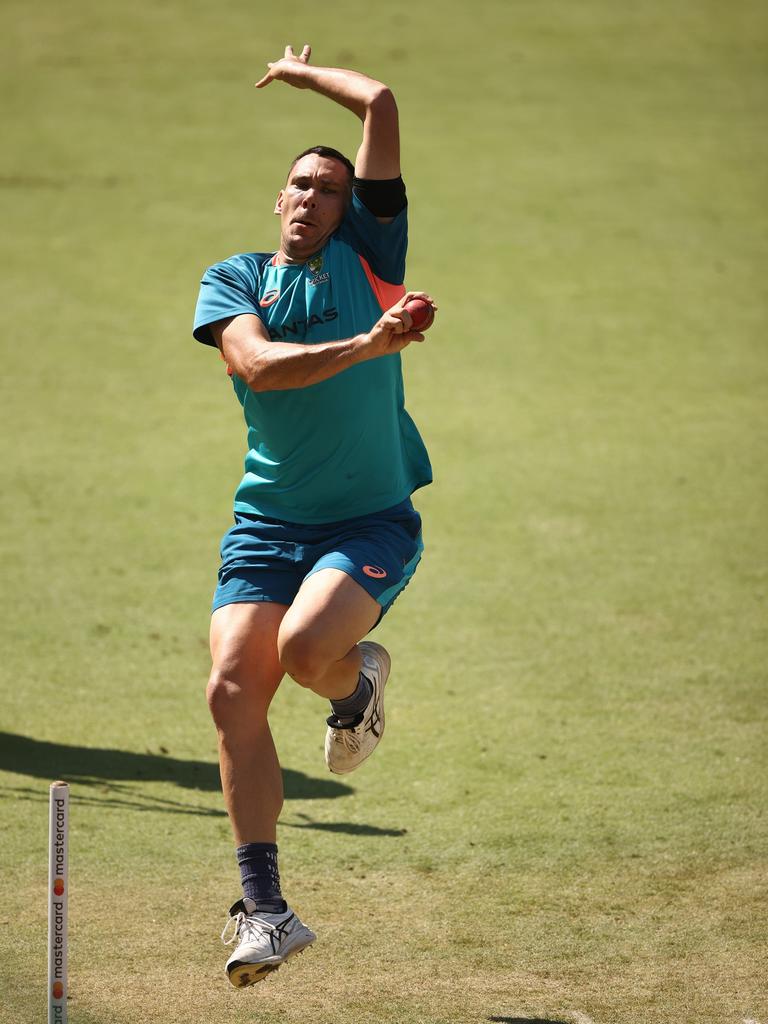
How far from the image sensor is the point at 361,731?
5.05 meters

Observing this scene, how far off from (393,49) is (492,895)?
15802 mm

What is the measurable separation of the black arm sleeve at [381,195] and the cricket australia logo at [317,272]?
0.26 meters

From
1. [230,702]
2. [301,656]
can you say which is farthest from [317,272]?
[230,702]

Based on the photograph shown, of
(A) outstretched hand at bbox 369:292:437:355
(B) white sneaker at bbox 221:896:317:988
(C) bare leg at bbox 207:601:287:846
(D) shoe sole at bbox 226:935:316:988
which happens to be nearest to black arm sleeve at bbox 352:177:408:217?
(A) outstretched hand at bbox 369:292:437:355

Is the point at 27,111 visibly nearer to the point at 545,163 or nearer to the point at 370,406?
the point at 545,163

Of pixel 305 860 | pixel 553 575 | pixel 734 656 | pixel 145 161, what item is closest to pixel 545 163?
pixel 145 161

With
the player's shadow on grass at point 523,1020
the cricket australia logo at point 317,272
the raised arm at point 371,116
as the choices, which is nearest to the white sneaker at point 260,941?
the player's shadow on grass at point 523,1020

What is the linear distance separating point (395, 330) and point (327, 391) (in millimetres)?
642

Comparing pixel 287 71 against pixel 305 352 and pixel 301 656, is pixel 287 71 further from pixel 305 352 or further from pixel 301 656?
pixel 301 656

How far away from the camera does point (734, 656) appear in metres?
8.37

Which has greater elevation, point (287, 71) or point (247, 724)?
point (287, 71)

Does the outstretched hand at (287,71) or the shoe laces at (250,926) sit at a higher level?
the outstretched hand at (287,71)

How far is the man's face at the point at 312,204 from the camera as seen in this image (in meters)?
4.89

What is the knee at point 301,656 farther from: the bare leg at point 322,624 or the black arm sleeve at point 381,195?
the black arm sleeve at point 381,195
